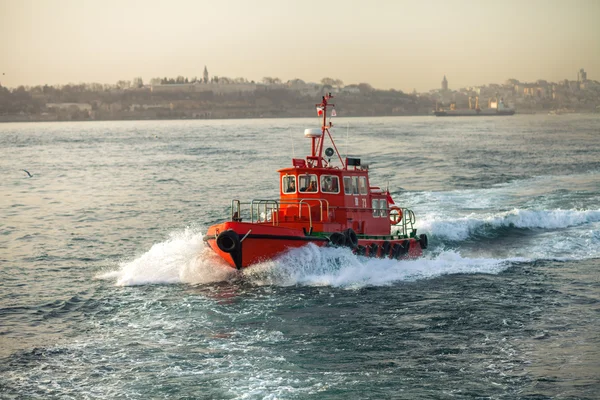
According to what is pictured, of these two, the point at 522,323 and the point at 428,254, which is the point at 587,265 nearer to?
the point at 428,254

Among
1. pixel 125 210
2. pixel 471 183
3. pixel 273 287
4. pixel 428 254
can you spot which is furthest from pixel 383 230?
pixel 471 183

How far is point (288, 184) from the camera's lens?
2125 cm

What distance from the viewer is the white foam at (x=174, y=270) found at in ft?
63.0

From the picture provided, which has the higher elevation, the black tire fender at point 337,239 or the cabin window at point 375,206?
the cabin window at point 375,206

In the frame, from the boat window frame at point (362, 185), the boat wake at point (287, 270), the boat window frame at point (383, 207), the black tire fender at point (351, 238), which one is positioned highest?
the boat window frame at point (362, 185)

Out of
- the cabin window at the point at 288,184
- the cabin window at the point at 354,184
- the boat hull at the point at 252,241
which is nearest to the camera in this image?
the boat hull at the point at 252,241

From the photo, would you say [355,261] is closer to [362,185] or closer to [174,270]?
[362,185]

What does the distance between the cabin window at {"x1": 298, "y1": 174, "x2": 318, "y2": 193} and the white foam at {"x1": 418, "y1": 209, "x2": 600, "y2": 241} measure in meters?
8.53

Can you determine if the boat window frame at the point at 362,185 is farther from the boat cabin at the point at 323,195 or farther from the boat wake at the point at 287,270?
the boat wake at the point at 287,270

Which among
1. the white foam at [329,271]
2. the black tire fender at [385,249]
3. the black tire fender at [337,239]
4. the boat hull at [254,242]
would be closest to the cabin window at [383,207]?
the black tire fender at [385,249]

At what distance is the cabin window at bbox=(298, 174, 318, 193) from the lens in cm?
2098

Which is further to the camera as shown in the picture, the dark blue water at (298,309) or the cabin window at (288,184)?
the cabin window at (288,184)

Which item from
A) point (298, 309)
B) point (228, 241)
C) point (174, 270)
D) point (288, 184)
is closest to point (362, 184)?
point (288, 184)

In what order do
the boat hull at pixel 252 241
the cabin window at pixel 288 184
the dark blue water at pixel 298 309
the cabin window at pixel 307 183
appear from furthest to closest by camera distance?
1. the cabin window at pixel 288 184
2. the cabin window at pixel 307 183
3. the boat hull at pixel 252 241
4. the dark blue water at pixel 298 309
